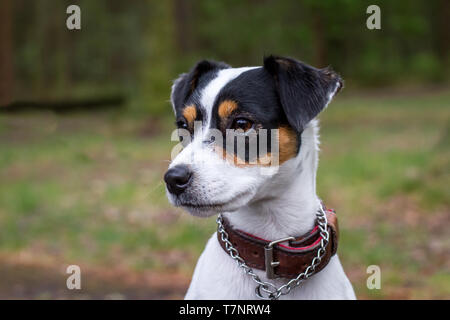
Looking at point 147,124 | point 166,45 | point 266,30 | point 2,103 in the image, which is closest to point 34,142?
point 2,103

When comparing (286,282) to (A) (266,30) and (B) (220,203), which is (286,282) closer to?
(B) (220,203)

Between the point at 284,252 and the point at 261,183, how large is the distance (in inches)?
15.1

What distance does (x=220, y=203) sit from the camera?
2791mm

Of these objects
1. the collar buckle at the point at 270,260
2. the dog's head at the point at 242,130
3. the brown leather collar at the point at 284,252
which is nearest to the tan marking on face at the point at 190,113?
the dog's head at the point at 242,130

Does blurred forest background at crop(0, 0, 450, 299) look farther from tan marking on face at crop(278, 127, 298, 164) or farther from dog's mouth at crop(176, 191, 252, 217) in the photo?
tan marking on face at crop(278, 127, 298, 164)

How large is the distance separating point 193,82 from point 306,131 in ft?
2.73

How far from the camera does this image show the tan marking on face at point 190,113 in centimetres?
313

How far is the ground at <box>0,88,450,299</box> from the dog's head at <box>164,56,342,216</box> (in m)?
0.42

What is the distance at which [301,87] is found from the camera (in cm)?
306

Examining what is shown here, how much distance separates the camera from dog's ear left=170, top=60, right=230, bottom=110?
3455 millimetres

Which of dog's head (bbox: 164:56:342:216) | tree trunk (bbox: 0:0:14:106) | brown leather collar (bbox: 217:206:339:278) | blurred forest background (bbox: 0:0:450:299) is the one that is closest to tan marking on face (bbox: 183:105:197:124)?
dog's head (bbox: 164:56:342:216)

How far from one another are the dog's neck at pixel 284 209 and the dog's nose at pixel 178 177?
48 centimetres

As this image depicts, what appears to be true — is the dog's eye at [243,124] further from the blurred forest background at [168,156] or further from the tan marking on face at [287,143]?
the blurred forest background at [168,156]

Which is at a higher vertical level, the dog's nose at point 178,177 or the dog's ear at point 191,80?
the dog's ear at point 191,80
